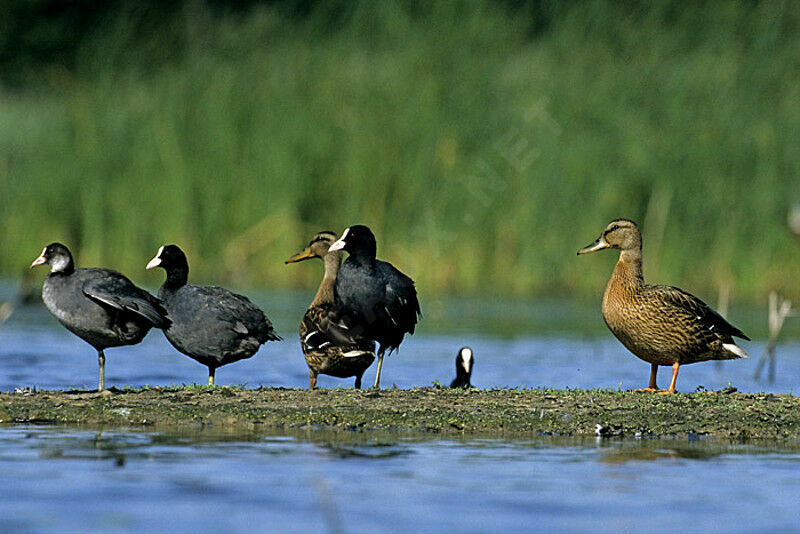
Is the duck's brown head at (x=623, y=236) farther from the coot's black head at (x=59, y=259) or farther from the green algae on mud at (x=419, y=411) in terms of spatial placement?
the coot's black head at (x=59, y=259)

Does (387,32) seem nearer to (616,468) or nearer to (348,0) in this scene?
(348,0)

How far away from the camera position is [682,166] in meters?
18.9

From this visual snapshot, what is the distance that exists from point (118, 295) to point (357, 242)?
6.81ft

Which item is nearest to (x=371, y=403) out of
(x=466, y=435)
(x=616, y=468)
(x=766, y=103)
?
(x=466, y=435)

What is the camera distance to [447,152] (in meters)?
19.4

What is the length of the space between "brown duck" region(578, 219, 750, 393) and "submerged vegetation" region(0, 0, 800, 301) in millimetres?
7322

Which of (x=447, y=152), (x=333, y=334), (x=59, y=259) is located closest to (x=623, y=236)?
(x=333, y=334)

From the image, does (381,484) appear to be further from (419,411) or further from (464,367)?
(464,367)

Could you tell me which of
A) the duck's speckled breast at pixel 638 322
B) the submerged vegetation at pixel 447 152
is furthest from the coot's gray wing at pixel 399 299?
the submerged vegetation at pixel 447 152

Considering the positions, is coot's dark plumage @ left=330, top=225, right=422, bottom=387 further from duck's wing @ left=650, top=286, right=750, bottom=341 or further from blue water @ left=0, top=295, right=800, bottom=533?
blue water @ left=0, top=295, right=800, bottom=533

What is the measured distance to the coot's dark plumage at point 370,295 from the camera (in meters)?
11.5

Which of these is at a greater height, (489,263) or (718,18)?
(718,18)

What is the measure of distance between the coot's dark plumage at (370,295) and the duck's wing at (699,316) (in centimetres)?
198

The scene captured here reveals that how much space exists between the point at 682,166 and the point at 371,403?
9.65 m
